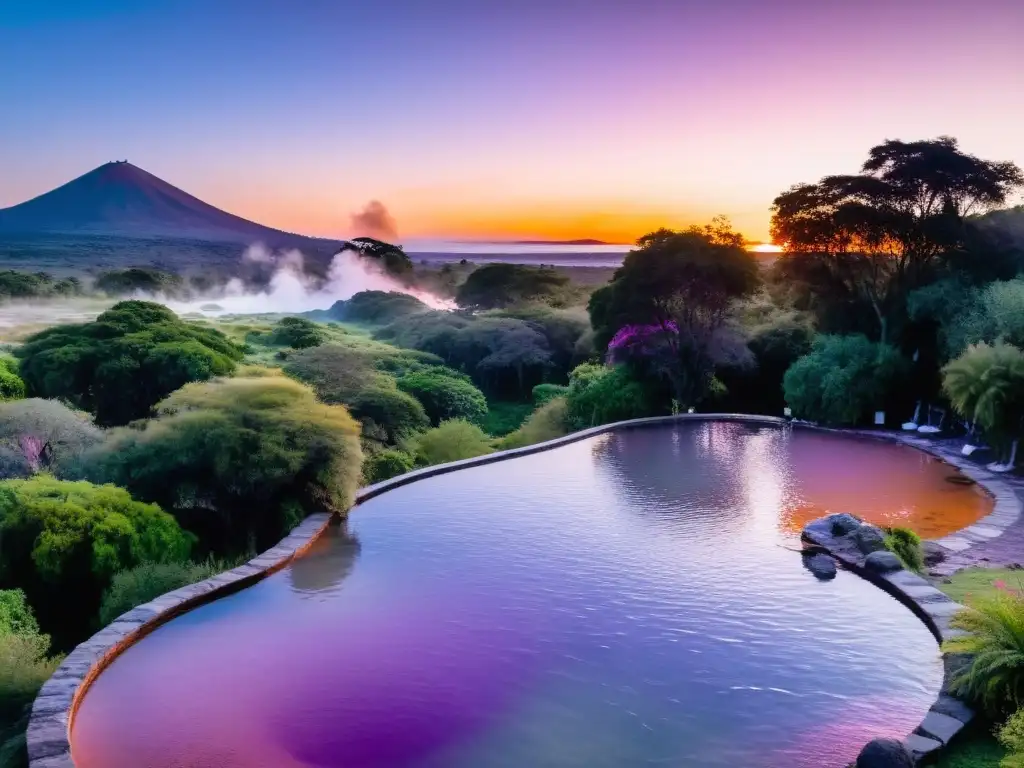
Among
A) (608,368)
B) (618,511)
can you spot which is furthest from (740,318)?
(618,511)

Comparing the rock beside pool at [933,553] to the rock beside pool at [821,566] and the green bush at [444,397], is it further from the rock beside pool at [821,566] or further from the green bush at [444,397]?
the green bush at [444,397]

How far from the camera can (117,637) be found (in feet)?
22.3

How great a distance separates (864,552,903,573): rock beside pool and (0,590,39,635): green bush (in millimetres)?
8027

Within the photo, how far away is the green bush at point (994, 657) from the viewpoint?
525 cm

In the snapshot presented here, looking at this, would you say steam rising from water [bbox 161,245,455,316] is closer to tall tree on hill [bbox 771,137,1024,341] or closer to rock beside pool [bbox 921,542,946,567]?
tall tree on hill [bbox 771,137,1024,341]

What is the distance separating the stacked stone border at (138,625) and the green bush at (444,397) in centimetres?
976

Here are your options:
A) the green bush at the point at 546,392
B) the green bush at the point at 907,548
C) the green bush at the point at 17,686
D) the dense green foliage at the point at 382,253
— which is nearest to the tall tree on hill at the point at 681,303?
the green bush at the point at 546,392

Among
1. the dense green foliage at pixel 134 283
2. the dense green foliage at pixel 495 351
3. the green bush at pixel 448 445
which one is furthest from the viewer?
the dense green foliage at pixel 134 283

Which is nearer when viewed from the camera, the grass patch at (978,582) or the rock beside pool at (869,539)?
the grass patch at (978,582)

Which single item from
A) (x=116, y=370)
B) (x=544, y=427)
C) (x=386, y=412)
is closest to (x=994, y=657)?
(x=386, y=412)

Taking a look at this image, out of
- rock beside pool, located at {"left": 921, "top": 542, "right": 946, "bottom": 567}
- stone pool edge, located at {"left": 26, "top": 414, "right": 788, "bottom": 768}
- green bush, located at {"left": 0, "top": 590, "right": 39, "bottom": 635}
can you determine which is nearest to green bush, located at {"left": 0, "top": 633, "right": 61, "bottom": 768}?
stone pool edge, located at {"left": 26, "top": 414, "right": 788, "bottom": 768}

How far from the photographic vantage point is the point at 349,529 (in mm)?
10094

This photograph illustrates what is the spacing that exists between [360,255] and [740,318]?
144 feet

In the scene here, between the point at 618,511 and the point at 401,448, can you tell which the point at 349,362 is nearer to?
the point at 401,448
